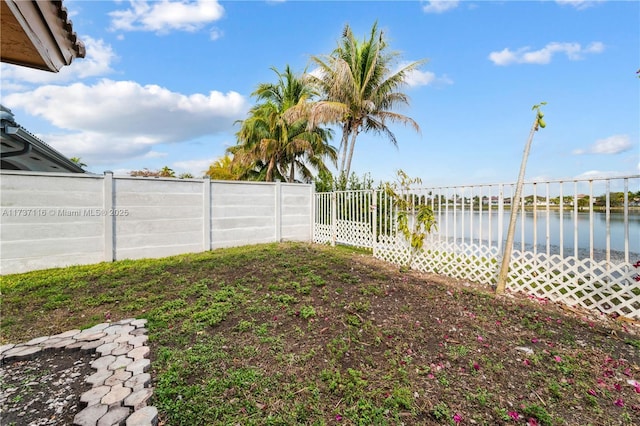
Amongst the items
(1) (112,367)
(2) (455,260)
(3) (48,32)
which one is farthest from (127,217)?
(2) (455,260)

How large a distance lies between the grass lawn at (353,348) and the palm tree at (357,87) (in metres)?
7.91

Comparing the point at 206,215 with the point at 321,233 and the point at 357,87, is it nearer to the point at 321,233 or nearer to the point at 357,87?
the point at 321,233

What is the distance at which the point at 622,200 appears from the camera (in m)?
3.21

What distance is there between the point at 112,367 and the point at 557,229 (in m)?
5.18

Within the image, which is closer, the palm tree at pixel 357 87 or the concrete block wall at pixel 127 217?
the concrete block wall at pixel 127 217

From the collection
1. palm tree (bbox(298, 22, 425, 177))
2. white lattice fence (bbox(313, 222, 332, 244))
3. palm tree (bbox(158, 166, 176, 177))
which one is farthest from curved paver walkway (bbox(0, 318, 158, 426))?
palm tree (bbox(158, 166, 176, 177))

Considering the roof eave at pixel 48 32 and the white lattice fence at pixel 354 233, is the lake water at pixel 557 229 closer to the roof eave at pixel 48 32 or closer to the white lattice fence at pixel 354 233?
the white lattice fence at pixel 354 233

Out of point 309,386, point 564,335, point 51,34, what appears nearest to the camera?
point 51,34

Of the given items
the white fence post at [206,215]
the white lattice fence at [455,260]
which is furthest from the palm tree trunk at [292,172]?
the white lattice fence at [455,260]

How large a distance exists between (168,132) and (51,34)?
9.47m

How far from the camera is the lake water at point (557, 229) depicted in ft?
10.9

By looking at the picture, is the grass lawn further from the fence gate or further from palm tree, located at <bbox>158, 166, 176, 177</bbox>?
palm tree, located at <bbox>158, 166, 176, 177</bbox>

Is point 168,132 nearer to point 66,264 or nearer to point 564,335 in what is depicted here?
point 66,264

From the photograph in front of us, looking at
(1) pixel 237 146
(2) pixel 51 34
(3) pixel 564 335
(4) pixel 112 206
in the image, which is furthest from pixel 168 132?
(3) pixel 564 335
